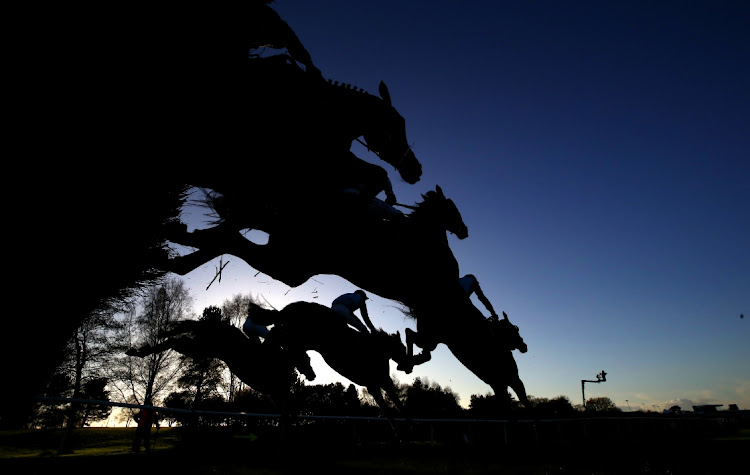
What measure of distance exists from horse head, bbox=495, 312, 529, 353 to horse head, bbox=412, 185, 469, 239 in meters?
1.43

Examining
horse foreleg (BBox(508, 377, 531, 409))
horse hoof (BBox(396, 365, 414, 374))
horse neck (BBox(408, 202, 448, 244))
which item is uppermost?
horse neck (BBox(408, 202, 448, 244))

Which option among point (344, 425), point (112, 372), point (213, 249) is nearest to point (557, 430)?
point (344, 425)

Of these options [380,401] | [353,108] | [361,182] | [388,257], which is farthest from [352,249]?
[380,401]

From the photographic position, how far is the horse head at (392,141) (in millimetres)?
2205

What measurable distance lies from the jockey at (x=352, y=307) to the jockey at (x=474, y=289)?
102 cm

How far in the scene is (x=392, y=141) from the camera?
2350mm

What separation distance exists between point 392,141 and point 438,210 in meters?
0.58

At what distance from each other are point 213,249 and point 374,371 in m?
1.18

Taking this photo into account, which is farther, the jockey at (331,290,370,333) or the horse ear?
the horse ear

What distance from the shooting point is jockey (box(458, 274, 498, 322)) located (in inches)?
118

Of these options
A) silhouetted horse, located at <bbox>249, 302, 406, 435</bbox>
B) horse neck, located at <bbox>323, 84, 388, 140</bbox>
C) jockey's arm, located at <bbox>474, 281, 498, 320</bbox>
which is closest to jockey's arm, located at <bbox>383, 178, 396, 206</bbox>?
horse neck, located at <bbox>323, 84, 388, 140</bbox>

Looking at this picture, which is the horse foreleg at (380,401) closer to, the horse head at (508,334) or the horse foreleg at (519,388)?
the horse head at (508,334)

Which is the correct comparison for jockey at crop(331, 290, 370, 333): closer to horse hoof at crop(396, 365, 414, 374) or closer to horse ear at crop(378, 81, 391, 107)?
horse hoof at crop(396, 365, 414, 374)

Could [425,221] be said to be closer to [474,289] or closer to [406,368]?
[406,368]
